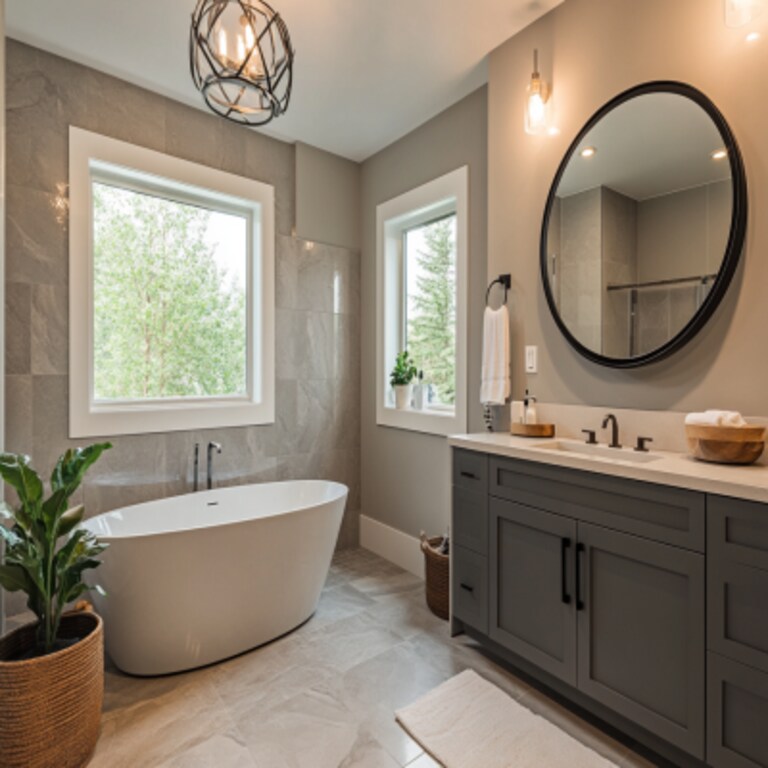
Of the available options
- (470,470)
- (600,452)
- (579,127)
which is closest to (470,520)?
(470,470)

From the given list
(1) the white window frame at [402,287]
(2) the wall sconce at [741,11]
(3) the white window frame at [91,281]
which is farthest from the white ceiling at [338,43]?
(2) the wall sconce at [741,11]

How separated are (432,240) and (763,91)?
1875mm

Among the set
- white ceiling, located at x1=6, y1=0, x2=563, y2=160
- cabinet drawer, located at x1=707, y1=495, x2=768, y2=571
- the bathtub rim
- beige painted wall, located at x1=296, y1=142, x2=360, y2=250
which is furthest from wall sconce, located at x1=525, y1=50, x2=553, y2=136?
the bathtub rim

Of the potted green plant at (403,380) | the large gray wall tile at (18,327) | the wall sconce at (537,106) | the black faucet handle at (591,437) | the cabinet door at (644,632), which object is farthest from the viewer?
the potted green plant at (403,380)

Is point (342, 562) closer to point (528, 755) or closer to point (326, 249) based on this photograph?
point (528, 755)

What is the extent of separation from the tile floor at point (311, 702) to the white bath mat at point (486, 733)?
0.05 metres

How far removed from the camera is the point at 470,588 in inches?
83.6

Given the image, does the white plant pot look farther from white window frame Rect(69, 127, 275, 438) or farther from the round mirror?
the round mirror

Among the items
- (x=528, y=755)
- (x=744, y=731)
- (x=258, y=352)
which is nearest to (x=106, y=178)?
(x=258, y=352)

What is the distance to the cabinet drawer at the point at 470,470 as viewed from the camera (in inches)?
80.8

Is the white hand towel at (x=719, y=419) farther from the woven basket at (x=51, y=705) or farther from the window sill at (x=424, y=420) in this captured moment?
the woven basket at (x=51, y=705)

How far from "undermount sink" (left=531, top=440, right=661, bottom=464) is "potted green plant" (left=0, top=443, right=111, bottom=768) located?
1797mm

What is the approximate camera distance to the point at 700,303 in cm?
168

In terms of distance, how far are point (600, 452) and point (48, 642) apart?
2.16 meters
